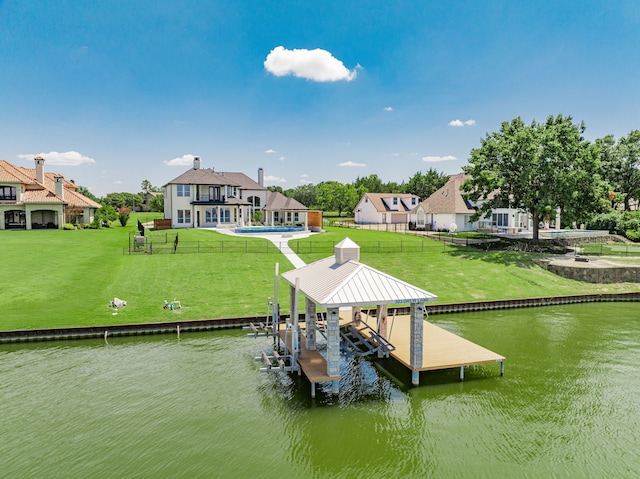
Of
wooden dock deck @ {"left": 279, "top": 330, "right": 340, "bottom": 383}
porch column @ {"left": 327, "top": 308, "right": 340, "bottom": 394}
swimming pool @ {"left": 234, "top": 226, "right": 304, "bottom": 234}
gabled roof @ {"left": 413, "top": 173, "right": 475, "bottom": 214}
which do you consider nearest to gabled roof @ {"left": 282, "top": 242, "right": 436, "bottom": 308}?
porch column @ {"left": 327, "top": 308, "right": 340, "bottom": 394}

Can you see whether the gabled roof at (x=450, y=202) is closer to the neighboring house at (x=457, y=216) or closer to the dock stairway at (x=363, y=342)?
the neighboring house at (x=457, y=216)

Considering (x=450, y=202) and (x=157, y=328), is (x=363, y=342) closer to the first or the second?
(x=157, y=328)

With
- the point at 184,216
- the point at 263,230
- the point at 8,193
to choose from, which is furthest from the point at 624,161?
the point at 8,193

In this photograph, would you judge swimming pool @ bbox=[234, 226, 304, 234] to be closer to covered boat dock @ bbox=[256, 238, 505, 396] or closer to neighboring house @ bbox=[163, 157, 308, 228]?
neighboring house @ bbox=[163, 157, 308, 228]

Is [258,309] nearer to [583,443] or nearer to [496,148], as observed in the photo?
[583,443]

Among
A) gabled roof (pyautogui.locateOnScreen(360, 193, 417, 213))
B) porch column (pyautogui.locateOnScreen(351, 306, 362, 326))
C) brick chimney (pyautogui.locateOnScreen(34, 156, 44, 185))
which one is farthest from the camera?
gabled roof (pyautogui.locateOnScreen(360, 193, 417, 213))

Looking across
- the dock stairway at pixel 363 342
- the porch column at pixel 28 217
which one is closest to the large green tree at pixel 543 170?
the dock stairway at pixel 363 342
